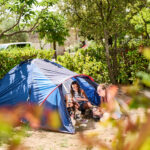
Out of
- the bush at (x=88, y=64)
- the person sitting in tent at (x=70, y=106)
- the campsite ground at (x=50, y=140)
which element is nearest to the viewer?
the campsite ground at (x=50, y=140)

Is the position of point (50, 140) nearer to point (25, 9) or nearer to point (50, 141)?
point (50, 141)

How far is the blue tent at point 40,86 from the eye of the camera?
4949mm

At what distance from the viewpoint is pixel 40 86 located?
17.1 feet

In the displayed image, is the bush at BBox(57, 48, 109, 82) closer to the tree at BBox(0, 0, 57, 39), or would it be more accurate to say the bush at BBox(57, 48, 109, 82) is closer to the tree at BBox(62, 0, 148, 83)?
the tree at BBox(62, 0, 148, 83)

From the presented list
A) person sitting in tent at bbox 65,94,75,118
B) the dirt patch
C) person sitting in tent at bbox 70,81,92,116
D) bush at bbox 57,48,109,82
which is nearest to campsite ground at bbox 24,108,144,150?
the dirt patch

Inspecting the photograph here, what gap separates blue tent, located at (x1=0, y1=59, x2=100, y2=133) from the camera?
495cm

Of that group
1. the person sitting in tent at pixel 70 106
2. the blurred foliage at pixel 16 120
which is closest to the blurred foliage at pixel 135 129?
the blurred foliage at pixel 16 120

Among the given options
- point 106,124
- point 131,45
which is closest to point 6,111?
point 106,124

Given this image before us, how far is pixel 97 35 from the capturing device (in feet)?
28.0

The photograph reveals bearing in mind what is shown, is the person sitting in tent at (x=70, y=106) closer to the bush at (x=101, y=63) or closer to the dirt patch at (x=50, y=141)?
the dirt patch at (x=50, y=141)

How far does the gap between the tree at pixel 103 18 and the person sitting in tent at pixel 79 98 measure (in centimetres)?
272

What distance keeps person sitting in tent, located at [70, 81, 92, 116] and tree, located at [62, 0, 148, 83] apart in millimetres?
2720

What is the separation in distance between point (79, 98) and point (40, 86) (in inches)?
52.9

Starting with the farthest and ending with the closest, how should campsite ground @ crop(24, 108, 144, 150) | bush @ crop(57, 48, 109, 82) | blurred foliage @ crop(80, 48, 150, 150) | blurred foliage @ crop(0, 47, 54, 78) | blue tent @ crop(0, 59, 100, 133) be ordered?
bush @ crop(57, 48, 109, 82)
blurred foliage @ crop(0, 47, 54, 78)
blue tent @ crop(0, 59, 100, 133)
campsite ground @ crop(24, 108, 144, 150)
blurred foliage @ crop(80, 48, 150, 150)
